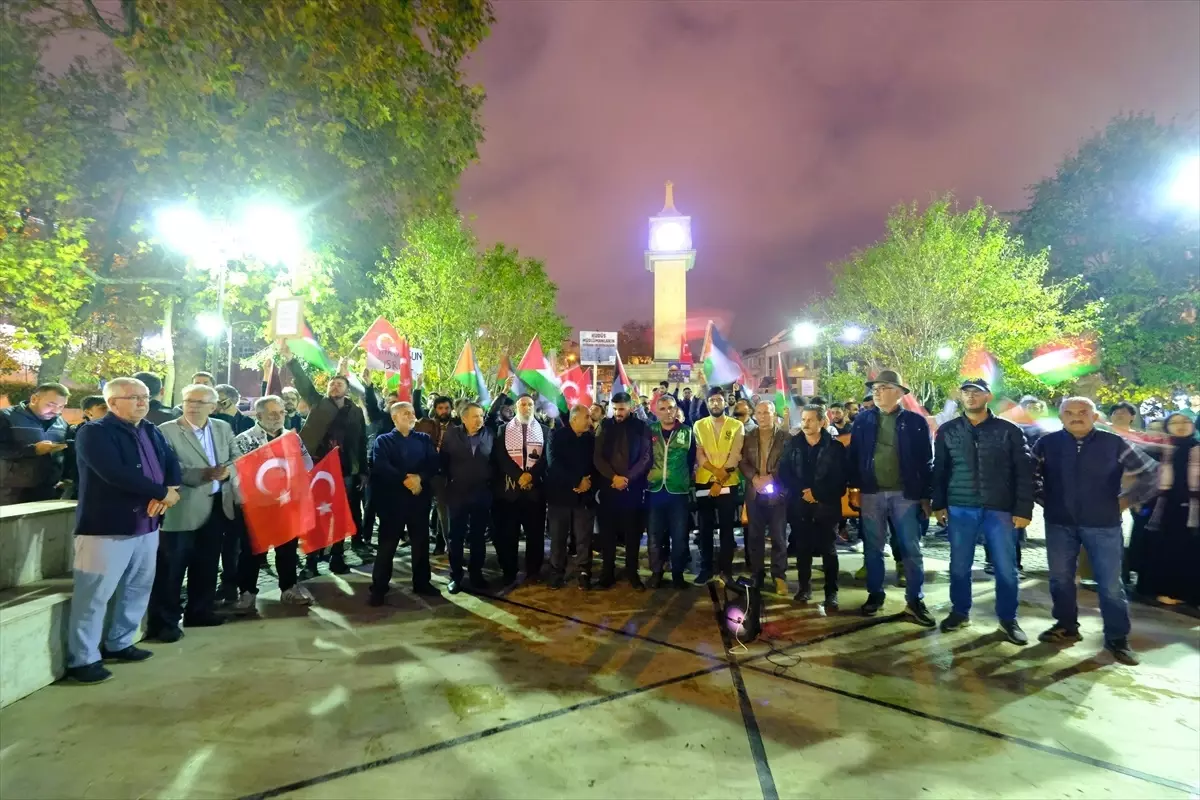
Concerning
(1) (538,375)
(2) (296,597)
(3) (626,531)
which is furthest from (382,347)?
(3) (626,531)

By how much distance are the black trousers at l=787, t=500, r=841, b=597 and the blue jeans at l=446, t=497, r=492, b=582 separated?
3.38 meters

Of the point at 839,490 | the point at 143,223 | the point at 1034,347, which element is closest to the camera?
the point at 839,490

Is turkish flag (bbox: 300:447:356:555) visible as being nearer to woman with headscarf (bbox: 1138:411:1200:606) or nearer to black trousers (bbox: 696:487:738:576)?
black trousers (bbox: 696:487:738:576)

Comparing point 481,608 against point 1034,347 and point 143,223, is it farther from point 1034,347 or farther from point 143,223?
point 1034,347

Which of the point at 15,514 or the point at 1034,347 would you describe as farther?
the point at 1034,347

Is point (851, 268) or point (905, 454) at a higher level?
point (851, 268)

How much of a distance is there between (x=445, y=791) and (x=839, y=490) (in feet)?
15.8

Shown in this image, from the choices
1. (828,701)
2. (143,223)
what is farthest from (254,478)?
(143,223)

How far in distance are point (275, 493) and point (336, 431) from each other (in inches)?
75.8

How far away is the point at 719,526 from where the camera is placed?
7.08 m

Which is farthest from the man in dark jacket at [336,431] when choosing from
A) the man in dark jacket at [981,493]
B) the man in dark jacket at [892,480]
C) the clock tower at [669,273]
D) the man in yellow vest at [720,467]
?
the clock tower at [669,273]

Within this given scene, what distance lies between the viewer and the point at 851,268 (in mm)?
25469

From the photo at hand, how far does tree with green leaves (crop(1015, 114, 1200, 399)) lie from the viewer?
90.5ft

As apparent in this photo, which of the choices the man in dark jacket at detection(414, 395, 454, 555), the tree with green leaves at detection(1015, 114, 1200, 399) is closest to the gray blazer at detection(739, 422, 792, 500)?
the man in dark jacket at detection(414, 395, 454, 555)
